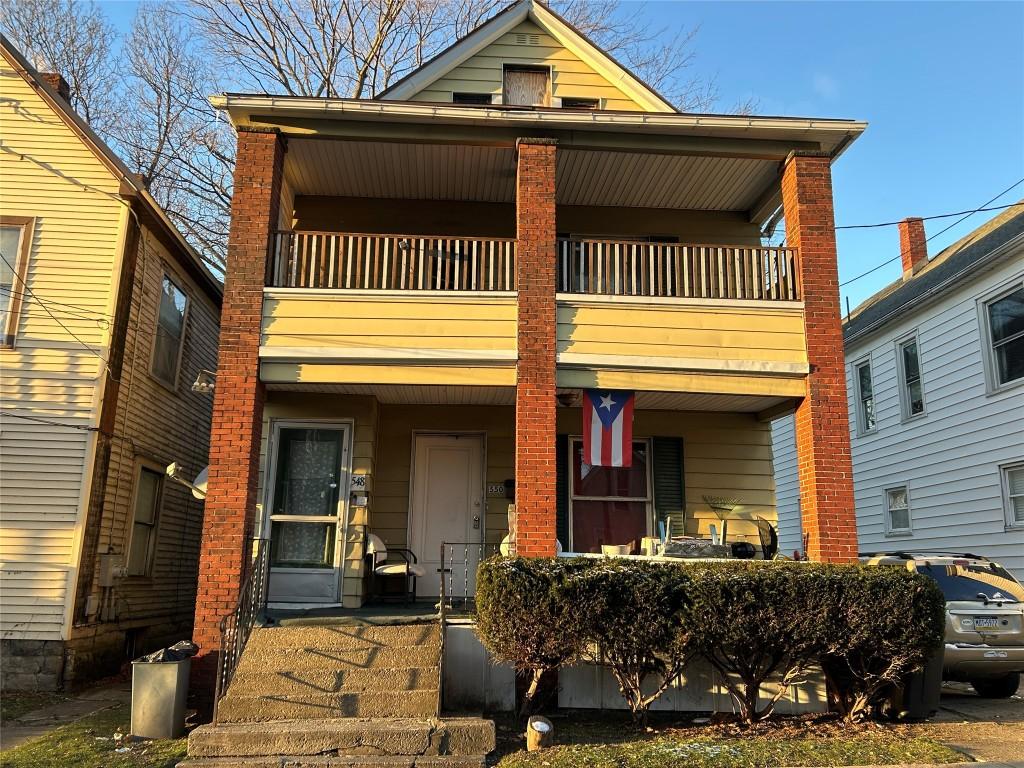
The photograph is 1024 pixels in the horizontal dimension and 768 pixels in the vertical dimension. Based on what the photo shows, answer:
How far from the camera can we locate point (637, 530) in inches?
426

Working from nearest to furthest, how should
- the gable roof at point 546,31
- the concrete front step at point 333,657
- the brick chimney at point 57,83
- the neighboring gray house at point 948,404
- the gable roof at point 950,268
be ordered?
the concrete front step at point 333,657, the gable roof at point 546,31, the brick chimney at point 57,83, the neighboring gray house at point 948,404, the gable roof at point 950,268

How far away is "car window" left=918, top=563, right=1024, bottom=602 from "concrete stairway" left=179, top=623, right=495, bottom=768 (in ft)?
18.2

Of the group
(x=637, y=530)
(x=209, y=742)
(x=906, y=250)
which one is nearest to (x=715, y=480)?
(x=637, y=530)

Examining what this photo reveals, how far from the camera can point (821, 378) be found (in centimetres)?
912

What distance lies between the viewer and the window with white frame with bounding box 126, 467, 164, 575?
1127cm

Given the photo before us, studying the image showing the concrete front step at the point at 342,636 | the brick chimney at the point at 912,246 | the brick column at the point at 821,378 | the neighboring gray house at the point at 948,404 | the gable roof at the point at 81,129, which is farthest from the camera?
the brick chimney at the point at 912,246

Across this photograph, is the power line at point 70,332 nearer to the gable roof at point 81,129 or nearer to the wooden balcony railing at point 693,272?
the gable roof at point 81,129

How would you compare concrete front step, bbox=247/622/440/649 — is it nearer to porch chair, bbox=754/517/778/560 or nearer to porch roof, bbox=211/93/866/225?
porch chair, bbox=754/517/778/560

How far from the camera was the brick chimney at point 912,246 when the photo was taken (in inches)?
747

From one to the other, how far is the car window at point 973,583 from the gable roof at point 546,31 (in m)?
6.94

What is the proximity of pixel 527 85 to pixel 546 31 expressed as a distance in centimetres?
81

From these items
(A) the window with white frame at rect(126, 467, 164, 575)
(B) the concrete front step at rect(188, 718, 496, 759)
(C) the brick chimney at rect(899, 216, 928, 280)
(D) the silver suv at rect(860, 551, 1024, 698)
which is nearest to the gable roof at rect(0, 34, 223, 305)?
(A) the window with white frame at rect(126, 467, 164, 575)

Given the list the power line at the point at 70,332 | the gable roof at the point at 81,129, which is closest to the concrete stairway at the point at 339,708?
the power line at the point at 70,332

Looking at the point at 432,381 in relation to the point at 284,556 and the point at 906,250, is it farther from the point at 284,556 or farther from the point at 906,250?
the point at 906,250
